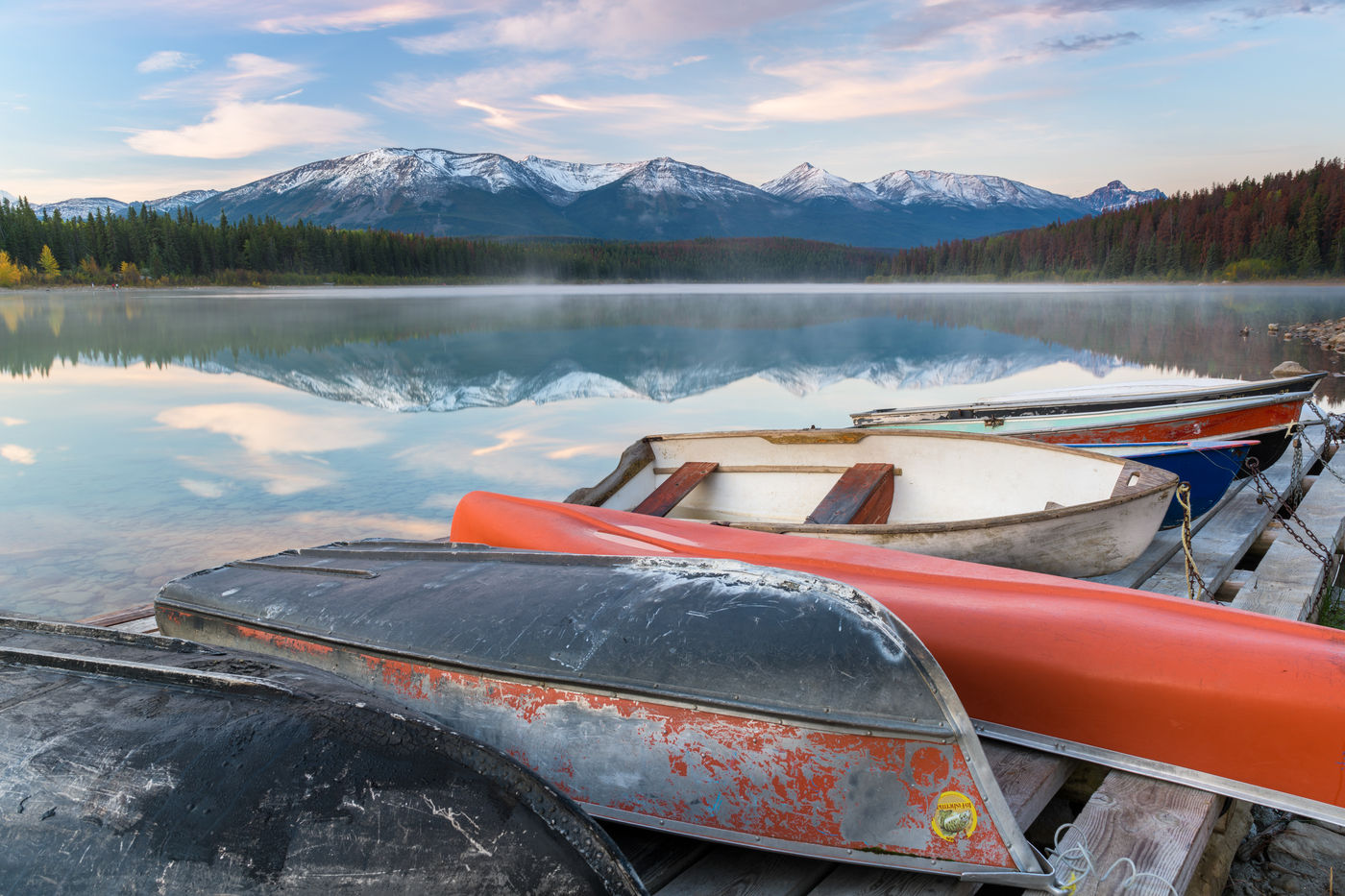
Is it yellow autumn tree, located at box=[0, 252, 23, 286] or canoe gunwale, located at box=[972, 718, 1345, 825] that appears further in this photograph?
yellow autumn tree, located at box=[0, 252, 23, 286]

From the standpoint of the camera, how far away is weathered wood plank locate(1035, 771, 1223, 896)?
2301 millimetres

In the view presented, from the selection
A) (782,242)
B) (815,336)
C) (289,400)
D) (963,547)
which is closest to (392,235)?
(782,242)

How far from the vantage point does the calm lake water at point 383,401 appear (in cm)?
776

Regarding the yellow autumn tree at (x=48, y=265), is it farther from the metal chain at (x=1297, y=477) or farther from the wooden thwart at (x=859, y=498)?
the metal chain at (x=1297, y=477)

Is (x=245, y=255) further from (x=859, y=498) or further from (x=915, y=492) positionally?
(x=859, y=498)

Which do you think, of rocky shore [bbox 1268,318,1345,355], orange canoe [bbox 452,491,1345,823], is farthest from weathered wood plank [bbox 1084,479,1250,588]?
rocky shore [bbox 1268,318,1345,355]

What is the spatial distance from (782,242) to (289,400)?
154 m

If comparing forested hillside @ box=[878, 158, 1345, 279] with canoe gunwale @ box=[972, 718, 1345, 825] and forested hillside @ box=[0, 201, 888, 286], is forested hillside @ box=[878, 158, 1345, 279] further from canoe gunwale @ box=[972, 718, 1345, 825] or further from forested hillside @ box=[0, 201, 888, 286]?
canoe gunwale @ box=[972, 718, 1345, 825]

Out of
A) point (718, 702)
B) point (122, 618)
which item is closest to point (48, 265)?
point (122, 618)

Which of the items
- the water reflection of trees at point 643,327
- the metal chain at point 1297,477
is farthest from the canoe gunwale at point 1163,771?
the water reflection of trees at point 643,327

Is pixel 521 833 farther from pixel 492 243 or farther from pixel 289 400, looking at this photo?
pixel 492 243

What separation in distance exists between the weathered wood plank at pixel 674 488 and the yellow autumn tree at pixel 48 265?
107098 mm

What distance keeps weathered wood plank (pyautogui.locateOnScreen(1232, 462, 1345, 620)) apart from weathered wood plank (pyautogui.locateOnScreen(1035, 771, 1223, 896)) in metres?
2.06

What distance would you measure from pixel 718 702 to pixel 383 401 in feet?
50.5
